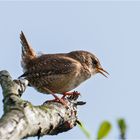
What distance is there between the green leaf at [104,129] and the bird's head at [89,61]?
5942 mm

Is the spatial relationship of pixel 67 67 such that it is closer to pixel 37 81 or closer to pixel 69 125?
pixel 37 81

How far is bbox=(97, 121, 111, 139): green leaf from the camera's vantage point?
0.95 metres

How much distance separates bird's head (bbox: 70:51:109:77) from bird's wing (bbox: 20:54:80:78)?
0.56 meters

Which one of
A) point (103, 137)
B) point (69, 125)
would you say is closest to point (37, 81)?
point (69, 125)

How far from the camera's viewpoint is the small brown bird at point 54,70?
222 inches

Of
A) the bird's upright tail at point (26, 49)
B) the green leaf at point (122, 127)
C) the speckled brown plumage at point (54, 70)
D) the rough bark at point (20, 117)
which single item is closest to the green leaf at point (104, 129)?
the green leaf at point (122, 127)

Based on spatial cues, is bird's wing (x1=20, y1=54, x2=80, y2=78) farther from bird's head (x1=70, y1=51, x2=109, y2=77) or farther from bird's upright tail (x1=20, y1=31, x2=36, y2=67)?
bird's head (x1=70, y1=51, x2=109, y2=77)

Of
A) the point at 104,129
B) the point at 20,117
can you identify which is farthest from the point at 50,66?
the point at 104,129

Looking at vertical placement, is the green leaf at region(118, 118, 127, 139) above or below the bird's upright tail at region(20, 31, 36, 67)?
below

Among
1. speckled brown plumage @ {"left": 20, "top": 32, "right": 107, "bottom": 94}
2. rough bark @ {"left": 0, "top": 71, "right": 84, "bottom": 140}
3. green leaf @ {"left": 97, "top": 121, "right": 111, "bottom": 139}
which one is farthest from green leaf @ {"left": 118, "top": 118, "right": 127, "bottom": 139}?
speckled brown plumage @ {"left": 20, "top": 32, "right": 107, "bottom": 94}

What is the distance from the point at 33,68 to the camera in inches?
231

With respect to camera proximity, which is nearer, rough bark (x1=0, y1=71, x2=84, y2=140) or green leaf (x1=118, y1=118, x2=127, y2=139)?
green leaf (x1=118, y1=118, x2=127, y2=139)

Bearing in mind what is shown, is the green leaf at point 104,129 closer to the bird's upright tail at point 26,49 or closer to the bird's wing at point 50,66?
the bird's wing at point 50,66

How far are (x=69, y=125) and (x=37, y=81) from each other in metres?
2.40
